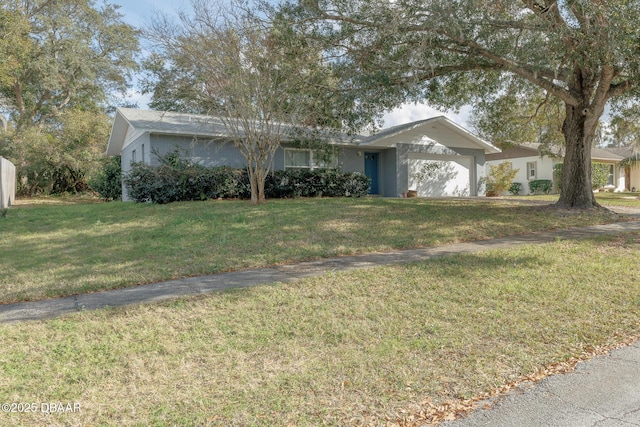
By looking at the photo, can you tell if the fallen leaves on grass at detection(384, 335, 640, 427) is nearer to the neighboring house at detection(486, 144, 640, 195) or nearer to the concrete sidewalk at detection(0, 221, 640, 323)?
the concrete sidewalk at detection(0, 221, 640, 323)

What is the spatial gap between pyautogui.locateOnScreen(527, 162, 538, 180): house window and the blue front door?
13.9m

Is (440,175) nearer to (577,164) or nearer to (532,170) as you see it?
(577,164)

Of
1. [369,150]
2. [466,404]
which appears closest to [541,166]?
[369,150]

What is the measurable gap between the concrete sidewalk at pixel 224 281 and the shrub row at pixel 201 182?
356 inches

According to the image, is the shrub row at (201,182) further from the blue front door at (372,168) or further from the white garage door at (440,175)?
the white garage door at (440,175)

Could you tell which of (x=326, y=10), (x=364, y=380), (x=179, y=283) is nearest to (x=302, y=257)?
(x=179, y=283)

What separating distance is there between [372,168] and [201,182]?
8.97 m

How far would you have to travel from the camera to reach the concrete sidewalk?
197 inches

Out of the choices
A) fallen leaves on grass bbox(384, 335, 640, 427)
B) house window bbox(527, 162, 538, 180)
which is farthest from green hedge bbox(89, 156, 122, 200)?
house window bbox(527, 162, 538, 180)

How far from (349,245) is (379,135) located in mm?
12824

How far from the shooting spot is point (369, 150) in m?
20.5

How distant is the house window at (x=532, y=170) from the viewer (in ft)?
94.3

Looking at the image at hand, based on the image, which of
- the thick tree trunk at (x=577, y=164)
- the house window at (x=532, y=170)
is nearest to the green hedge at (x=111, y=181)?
the thick tree trunk at (x=577, y=164)

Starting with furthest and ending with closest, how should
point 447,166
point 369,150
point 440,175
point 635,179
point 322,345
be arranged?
1. point 635,179
2. point 447,166
3. point 440,175
4. point 369,150
5. point 322,345
